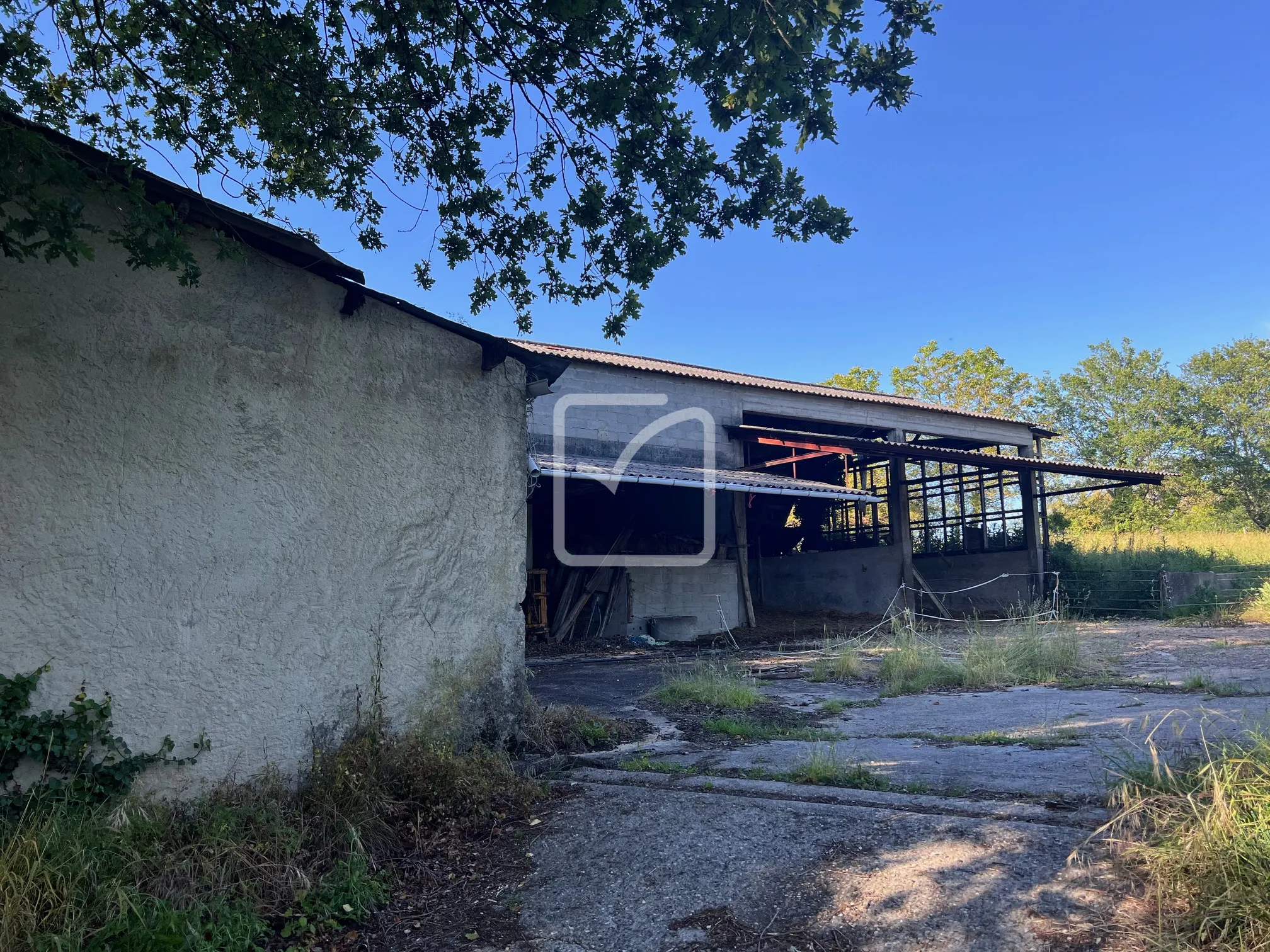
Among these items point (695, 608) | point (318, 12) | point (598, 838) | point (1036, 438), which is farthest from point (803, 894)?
point (1036, 438)

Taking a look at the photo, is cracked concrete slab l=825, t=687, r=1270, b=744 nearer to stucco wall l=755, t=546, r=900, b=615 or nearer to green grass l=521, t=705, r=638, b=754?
green grass l=521, t=705, r=638, b=754


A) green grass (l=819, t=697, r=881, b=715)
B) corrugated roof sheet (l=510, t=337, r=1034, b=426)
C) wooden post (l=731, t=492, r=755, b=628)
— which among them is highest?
corrugated roof sheet (l=510, t=337, r=1034, b=426)

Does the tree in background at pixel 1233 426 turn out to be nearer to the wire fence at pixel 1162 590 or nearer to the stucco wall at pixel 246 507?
the wire fence at pixel 1162 590

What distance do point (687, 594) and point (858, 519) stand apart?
250 inches

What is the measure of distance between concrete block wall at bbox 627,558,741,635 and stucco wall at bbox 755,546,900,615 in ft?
11.8

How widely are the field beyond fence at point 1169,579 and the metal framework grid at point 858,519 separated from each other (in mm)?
3652

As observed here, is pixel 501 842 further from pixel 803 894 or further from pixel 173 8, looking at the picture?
pixel 173 8

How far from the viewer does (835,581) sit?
696 inches

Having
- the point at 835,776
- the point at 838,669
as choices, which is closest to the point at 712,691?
the point at 838,669

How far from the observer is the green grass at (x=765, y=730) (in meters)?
5.73

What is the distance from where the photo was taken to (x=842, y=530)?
63.4ft

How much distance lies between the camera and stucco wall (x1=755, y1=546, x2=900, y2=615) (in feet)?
54.9

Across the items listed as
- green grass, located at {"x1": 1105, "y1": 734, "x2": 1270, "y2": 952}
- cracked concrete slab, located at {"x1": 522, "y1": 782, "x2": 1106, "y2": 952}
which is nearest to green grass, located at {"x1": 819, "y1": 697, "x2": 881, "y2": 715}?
cracked concrete slab, located at {"x1": 522, "y1": 782, "x2": 1106, "y2": 952}

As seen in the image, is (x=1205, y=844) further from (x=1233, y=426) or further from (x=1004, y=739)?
(x=1233, y=426)
